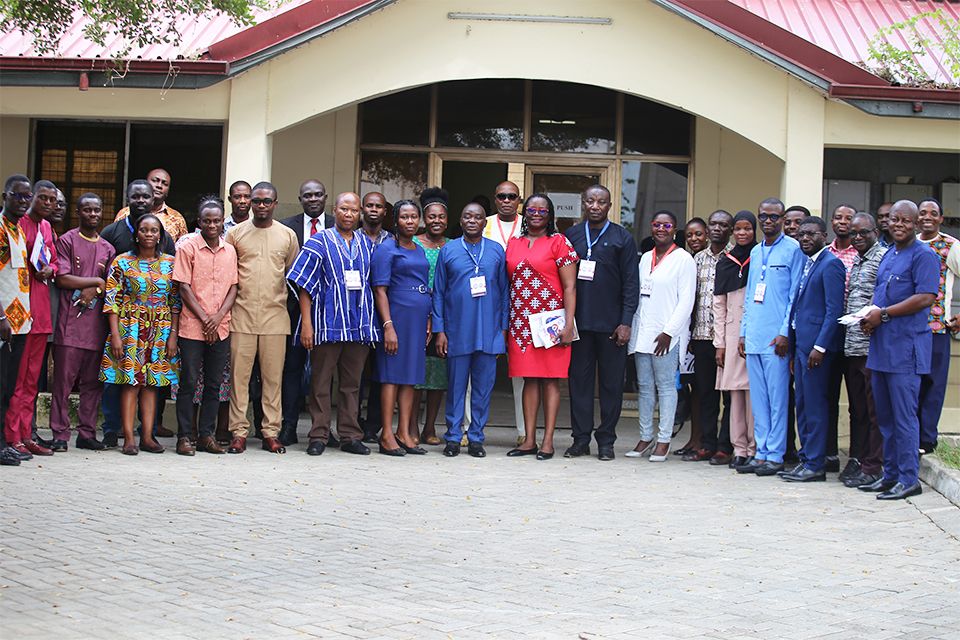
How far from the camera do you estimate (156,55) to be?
362 inches

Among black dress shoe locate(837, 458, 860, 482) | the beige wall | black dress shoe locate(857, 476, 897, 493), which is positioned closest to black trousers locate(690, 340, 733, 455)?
black dress shoe locate(837, 458, 860, 482)

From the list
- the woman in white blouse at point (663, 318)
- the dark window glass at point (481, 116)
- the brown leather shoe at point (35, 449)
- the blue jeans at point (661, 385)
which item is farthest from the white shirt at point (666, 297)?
the brown leather shoe at point (35, 449)

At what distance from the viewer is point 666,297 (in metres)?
7.76

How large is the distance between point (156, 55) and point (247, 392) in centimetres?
375

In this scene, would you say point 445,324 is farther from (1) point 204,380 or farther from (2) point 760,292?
(2) point 760,292

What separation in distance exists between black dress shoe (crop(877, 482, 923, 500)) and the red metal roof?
5.86 meters

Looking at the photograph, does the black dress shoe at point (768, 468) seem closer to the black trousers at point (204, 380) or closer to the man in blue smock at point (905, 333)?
the man in blue smock at point (905, 333)

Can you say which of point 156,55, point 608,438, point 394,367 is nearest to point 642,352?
point 608,438

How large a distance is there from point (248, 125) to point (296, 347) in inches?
104

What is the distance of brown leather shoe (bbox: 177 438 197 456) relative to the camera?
7.30 metres

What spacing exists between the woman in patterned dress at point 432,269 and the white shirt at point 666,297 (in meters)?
1.69

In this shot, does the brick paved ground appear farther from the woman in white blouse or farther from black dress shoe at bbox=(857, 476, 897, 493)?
the woman in white blouse

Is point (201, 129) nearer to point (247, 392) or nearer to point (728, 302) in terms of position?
point (247, 392)

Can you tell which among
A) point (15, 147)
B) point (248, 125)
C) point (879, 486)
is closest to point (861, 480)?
point (879, 486)
